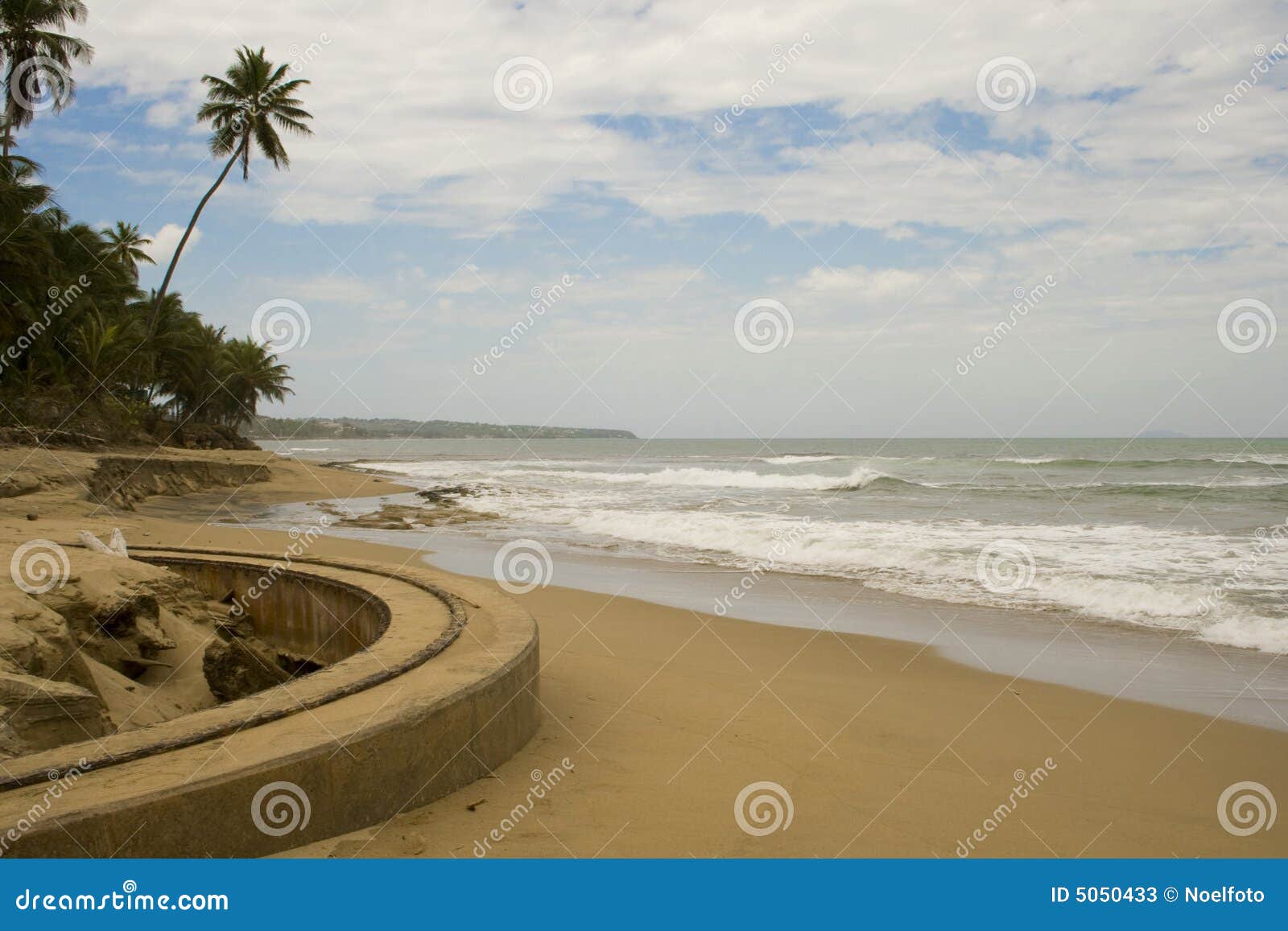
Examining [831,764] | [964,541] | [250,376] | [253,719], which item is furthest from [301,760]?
[250,376]

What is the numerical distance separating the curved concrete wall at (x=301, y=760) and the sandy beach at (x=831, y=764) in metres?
0.14

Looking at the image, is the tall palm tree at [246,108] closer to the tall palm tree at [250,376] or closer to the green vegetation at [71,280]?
the green vegetation at [71,280]

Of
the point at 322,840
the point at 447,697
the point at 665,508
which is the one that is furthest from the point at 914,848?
the point at 665,508

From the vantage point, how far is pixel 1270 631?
25.2ft

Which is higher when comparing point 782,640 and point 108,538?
point 782,640

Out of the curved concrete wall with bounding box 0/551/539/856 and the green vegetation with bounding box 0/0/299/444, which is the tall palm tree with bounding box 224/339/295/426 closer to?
the green vegetation with bounding box 0/0/299/444

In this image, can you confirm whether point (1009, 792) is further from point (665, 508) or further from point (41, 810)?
point (665, 508)

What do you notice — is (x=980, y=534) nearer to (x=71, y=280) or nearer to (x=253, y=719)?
(x=253, y=719)

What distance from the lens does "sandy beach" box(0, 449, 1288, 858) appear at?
11.9ft

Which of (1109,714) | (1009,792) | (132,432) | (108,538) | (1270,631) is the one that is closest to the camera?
(1009,792)

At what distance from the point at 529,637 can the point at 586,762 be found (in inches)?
32.5

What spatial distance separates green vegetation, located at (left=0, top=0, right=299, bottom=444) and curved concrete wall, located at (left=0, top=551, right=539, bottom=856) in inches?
729

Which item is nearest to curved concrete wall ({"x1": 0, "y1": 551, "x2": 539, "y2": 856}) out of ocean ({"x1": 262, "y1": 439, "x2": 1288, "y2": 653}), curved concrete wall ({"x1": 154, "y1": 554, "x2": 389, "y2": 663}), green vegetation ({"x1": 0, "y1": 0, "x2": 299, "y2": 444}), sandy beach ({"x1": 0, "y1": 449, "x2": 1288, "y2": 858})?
sandy beach ({"x1": 0, "y1": 449, "x2": 1288, "y2": 858})

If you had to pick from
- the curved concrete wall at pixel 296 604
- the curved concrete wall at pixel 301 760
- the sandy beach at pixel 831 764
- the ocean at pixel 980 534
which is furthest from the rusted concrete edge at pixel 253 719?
the ocean at pixel 980 534
